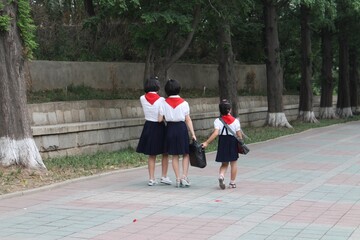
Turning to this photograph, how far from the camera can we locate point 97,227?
7000 mm

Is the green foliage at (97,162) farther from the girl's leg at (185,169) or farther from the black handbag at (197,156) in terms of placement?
the black handbag at (197,156)

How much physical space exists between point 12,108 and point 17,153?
83cm

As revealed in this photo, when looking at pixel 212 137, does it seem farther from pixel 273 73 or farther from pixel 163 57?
pixel 273 73

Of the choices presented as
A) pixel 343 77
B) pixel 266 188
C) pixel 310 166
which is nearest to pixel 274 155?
pixel 310 166

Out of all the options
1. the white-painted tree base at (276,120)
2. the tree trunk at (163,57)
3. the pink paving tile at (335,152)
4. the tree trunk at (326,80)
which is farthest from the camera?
the tree trunk at (326,80)

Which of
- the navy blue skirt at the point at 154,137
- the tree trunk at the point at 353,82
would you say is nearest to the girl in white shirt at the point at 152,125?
the navy blue skirt at the point at 154,137

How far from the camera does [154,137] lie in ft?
33.0

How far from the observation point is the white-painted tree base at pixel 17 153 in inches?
418

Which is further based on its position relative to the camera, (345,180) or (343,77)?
(343,77)

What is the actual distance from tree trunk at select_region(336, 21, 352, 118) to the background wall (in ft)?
34.9

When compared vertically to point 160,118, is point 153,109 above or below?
above

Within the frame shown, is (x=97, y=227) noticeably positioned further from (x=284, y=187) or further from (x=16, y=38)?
(x=16, y=38)

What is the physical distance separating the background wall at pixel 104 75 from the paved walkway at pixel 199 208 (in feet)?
19.1

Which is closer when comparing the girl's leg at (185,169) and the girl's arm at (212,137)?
the girl's arm at (212,137)
